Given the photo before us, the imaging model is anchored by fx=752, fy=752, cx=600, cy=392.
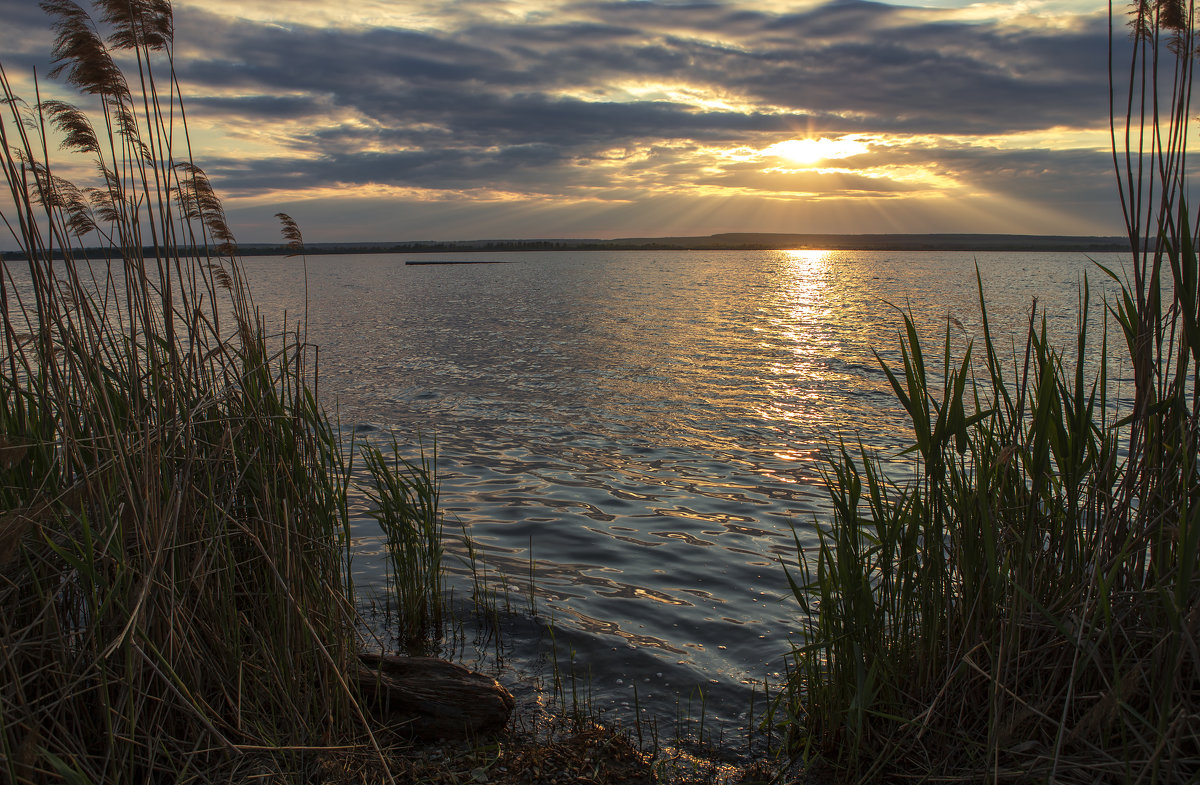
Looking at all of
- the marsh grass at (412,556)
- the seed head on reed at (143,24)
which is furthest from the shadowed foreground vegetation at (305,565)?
the marsh grass at (412,556)

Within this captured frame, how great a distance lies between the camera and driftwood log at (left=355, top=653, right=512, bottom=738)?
4727 mm

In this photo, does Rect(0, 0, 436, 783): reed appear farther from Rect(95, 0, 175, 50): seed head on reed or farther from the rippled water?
the rippled water

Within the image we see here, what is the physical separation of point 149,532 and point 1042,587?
4.49 m

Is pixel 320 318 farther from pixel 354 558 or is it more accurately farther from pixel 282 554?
pixel 282 554

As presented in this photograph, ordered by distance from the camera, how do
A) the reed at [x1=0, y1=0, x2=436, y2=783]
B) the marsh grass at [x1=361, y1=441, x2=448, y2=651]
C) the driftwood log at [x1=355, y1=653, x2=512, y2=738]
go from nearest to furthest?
1. the reed at [x1=0, y1=0, x2=436, y2=783]
2. the driftwood log at [x1=355, y1=653, x2=512, y2=738]
3. the marsh grass at [x1=361, y1=441, x2=448, y2=651]

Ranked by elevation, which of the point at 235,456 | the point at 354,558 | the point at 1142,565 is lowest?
the point at 354,558

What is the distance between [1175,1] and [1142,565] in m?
2.78

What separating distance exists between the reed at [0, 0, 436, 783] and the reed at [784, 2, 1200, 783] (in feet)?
9.31

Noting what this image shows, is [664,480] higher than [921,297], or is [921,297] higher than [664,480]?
[921,297]

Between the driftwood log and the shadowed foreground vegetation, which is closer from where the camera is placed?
the shadowed foreground vegetation

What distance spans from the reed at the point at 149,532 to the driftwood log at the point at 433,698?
30 centimetres

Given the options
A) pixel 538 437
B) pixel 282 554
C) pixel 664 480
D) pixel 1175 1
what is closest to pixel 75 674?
pixel 282 554

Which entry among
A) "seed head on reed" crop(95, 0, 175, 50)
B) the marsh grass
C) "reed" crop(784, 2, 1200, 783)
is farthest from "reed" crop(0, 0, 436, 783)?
"reed" crop(784, 2, 1200, 783)

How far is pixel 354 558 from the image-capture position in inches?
340
